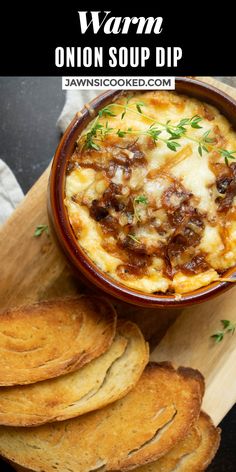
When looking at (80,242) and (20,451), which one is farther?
(20,451)

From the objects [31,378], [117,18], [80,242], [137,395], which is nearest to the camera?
[80,242]

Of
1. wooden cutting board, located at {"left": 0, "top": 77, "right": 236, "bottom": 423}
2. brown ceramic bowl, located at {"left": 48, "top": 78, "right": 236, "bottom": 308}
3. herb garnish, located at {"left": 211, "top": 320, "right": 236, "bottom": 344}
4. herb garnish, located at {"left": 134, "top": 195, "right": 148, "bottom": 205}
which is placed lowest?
wooden cutting board, located at {"left": 0, "top": 77, "right": 236, "bottom": 423}

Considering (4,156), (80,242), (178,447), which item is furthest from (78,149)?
(178,447)

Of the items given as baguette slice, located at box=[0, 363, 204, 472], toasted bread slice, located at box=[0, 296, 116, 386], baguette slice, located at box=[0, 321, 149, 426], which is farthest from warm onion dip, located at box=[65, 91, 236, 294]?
baguette slice, located at box=[0, 363, 204, 472]

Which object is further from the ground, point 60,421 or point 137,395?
point 137,395

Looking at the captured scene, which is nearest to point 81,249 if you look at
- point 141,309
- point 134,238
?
point 134,238

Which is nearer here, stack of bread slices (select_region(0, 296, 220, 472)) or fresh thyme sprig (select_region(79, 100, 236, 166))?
fresh thyme sprig (select_region(79, 100, 236, 166))

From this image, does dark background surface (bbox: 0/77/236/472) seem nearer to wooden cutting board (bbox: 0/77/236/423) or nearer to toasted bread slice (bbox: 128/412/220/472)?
wooden cutting board (bbox: 0/77/236/423)

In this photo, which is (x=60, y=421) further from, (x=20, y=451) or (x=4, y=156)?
(x=4, y=156)
